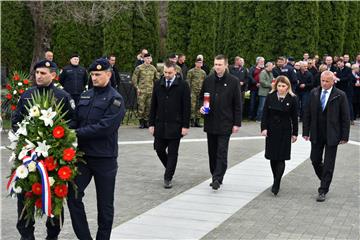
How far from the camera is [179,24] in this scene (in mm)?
24578

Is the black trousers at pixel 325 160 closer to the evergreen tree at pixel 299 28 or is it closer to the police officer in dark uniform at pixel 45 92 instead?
the police officer in dark uniform at pixel 45 92

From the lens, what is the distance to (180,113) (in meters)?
9.88

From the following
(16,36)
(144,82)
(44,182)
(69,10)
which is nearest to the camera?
(44,182)

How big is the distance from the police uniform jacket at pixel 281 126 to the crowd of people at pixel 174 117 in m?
0.02

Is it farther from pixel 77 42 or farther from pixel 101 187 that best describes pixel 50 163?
pixel 77 42

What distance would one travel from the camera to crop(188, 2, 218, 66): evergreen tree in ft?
79.2

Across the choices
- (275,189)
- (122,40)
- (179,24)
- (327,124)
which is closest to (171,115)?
(275,189)

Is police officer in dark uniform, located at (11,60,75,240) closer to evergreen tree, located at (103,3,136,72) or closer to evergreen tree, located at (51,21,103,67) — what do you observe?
evergreen tree, located at (103,3,136,72)

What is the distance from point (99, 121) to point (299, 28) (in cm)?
1855

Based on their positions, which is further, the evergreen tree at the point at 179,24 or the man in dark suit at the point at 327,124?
the evergreen tree at the point at 179,24

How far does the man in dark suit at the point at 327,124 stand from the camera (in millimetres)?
9289

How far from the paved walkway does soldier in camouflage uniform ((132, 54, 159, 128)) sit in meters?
3.95

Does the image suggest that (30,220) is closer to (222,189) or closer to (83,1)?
(222,189)

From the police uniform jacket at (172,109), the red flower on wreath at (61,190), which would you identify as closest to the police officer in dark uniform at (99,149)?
the red flower on wreath at (61,190)
